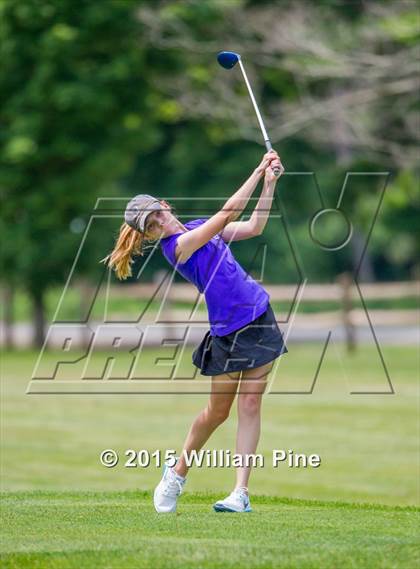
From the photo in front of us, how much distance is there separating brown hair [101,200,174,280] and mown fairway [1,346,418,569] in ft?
4.64

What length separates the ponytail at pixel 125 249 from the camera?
26.6ft

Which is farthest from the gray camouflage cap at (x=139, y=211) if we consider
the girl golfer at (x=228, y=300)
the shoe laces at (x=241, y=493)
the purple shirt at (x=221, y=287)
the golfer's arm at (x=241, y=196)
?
the shoe laces at (x=241, y=493)

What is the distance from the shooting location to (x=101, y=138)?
3256cm

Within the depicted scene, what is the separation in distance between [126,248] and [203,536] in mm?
1818

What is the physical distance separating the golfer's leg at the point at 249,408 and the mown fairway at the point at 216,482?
377 millimetres

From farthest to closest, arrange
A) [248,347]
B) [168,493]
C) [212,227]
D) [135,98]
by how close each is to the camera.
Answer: [135,98]
[168,493]
[248,347]
[212,227]

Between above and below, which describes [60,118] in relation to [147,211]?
below

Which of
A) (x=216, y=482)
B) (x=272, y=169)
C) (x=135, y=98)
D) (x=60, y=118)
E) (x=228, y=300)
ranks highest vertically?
(x=272, y=169)

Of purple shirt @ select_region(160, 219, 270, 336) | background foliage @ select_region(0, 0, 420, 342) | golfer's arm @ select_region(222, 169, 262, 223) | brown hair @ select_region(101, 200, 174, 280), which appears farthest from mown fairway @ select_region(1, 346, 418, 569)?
background foliage @ select_region(0, 0, 420, 342)

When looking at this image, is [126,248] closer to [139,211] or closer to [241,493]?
[139,211]

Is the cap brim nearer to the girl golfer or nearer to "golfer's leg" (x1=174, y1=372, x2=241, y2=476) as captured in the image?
the girl golfer

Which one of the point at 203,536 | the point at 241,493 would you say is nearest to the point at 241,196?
the point at 241,493

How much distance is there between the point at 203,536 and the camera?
Answer: 7223 millimetres

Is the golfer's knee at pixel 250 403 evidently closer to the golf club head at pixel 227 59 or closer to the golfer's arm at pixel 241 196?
→ the golfer's arm at pixel 241 196
